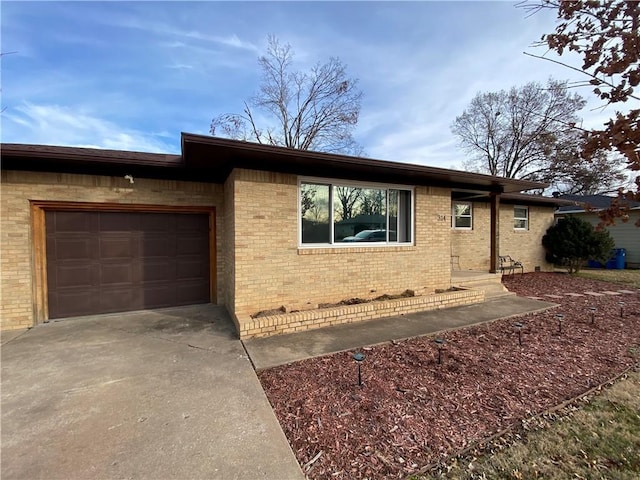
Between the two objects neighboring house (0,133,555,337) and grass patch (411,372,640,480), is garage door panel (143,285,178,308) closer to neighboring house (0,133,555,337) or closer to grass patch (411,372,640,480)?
neighboring house (0,133,555,337)

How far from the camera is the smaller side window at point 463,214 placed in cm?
1038

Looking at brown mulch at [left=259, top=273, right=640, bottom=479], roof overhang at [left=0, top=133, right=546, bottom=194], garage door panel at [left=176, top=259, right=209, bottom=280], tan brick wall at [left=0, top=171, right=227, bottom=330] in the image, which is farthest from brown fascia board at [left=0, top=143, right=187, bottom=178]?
brown mulch at [left=259, top=273, right=640, bottom=479]

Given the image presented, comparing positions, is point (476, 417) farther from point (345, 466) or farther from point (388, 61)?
point (388, 61)

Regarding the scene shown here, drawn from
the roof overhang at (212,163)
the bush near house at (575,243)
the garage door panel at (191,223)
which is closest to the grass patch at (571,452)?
the roof overhang at (212,163)

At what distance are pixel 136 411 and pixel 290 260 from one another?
3228mm

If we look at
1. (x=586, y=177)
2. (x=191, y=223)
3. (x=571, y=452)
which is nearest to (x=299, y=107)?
(x=191, y=223)

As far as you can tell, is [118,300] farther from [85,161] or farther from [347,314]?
[347,314]

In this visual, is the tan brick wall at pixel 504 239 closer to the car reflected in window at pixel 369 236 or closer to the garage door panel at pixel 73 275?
the car reflected in window at pixel 369 236

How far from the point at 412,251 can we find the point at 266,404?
4.92 metres

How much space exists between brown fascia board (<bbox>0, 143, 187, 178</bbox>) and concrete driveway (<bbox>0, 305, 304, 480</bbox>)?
3025 millimetres

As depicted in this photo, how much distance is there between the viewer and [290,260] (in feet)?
17.7

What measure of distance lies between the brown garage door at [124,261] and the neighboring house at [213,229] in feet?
0.07

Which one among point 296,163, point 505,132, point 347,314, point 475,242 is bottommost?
point 347,314

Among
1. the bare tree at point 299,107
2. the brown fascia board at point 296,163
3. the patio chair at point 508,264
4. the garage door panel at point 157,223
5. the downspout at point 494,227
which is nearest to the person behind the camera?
the brown fascia board at point 296,163
